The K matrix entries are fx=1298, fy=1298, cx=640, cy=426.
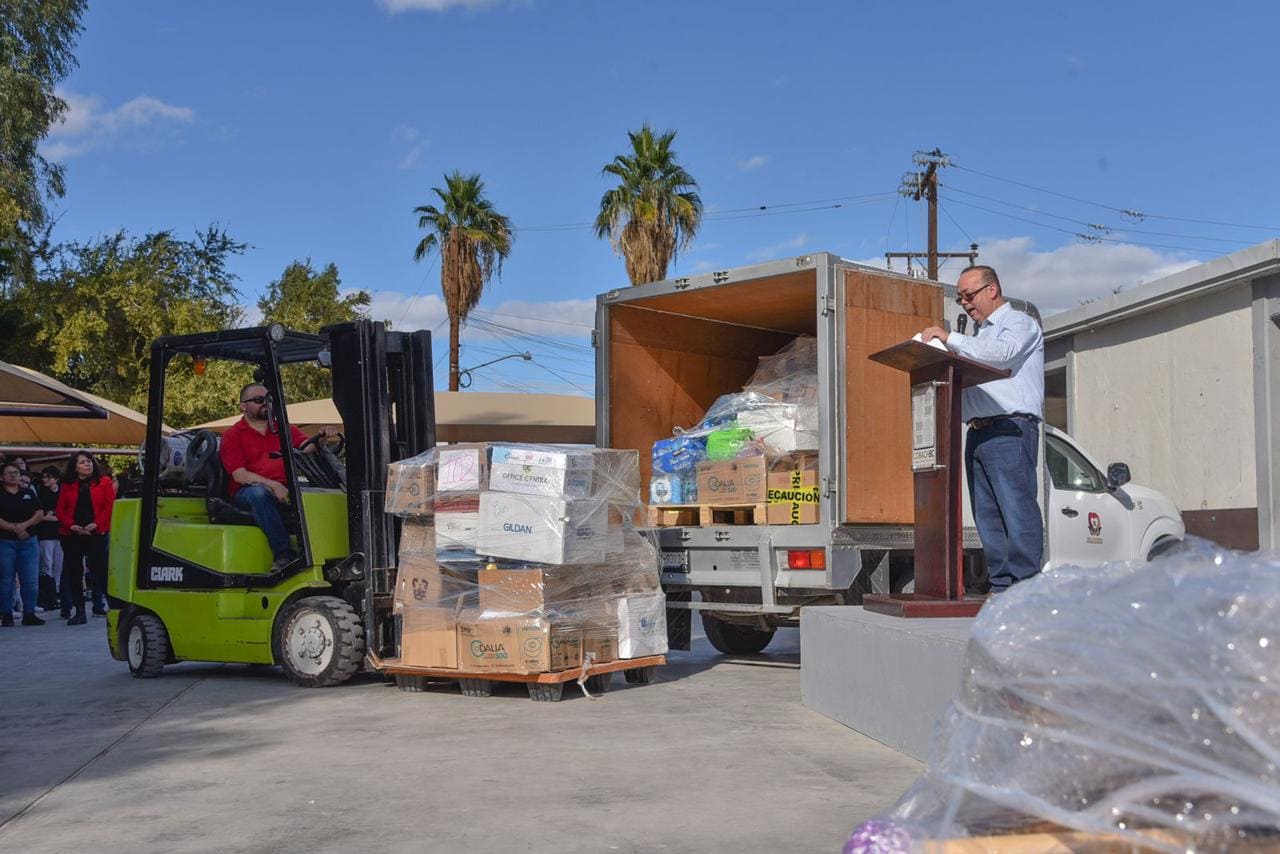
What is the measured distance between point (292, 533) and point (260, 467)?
1.71 ft

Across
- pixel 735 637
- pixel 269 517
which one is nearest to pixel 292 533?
pixel 269 517

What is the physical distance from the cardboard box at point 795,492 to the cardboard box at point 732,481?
0.09 m

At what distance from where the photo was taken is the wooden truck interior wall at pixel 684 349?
32.7ft

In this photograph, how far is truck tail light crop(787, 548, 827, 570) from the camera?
8.33 m

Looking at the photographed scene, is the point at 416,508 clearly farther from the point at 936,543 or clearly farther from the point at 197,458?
the point at 936,543

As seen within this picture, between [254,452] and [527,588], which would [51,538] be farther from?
[527,588]

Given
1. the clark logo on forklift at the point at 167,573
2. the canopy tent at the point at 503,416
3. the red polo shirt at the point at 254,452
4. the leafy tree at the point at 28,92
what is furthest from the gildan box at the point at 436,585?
the leafy tree at the point at 28,92

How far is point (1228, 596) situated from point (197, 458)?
335 inches

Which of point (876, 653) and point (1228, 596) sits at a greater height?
point (1228, 596)

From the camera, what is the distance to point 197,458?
9.62 meters

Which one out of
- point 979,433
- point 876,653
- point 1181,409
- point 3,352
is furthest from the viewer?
point 3,352

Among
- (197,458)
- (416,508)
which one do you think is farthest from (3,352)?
(416,508)

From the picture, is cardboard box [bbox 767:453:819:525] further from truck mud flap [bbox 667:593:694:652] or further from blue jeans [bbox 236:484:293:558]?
blue jeans [bbox 236:484:293:558]

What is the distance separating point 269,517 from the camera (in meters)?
8.92
